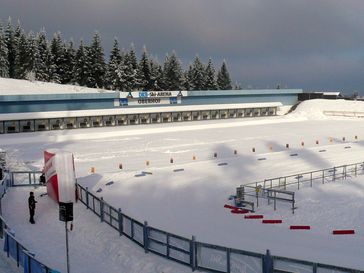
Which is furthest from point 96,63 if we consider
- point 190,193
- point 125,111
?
point 190,193

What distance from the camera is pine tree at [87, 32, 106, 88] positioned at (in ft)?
278

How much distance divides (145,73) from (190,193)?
2588 inches

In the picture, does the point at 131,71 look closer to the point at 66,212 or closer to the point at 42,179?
the point at 42,179

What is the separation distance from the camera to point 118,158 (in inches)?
1490

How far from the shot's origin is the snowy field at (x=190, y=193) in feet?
51.0

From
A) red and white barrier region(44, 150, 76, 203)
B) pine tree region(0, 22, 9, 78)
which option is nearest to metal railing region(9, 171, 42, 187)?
red and white barrier region(44, 150, 76, 203)

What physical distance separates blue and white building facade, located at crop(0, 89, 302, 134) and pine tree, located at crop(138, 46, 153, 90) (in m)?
20.3

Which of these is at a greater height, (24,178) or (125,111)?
(125,111)

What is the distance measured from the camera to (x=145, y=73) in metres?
88.6

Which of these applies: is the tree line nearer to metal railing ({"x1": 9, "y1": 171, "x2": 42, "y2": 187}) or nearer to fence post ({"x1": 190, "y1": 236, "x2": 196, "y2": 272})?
metal railing ({"x1": 9, "y1": 171, "x2": 42, "y2": 187})

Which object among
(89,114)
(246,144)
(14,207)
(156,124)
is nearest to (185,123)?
(156,124)

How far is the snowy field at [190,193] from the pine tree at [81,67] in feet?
99.2

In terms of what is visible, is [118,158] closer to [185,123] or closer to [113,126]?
[113,126]

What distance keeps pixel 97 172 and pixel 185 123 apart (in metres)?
35.7
